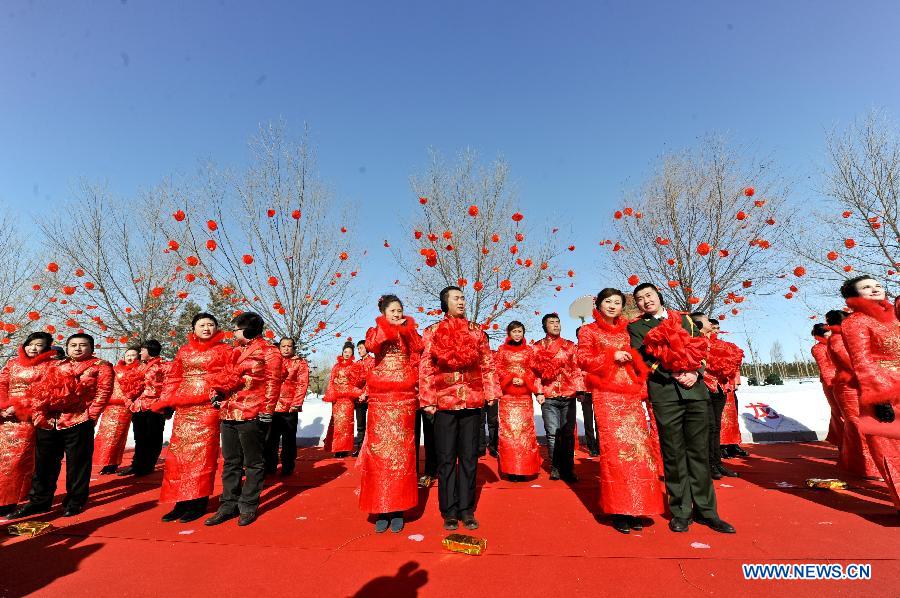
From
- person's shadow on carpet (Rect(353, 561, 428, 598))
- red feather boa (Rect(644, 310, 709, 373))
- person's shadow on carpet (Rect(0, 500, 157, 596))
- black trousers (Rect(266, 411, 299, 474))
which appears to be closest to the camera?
person's shadow on carpet (Rect(353, 561, 428, 598))

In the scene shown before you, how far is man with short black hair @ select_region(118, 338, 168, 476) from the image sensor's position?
20.4 feet

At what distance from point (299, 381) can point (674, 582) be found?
17.4 ft

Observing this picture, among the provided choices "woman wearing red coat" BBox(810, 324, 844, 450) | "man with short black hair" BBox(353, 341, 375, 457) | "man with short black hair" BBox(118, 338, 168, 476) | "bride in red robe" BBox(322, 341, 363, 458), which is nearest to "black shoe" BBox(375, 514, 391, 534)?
"man with short black hair" BBox(353, 341, 375, 457)

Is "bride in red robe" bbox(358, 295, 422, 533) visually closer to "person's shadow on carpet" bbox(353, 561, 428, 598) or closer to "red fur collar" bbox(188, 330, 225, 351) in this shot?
"person's shadow on carpet" bbox(353, 561, 428, 598)

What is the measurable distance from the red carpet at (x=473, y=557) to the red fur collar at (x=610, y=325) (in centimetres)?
156

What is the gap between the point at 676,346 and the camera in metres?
3.10

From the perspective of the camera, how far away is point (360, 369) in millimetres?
7188

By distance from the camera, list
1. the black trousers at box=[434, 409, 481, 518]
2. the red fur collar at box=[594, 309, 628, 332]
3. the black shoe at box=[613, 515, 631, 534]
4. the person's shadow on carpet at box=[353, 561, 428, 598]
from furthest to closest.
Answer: the red fur collar at box=[594, 309, 628, 332] < the black trousers at box=[434, 409, 481, 518] < the black shoe at box=[613, 515, 631, 534] < the person's shadow on carpet at box=[353, 561, 428, 598]

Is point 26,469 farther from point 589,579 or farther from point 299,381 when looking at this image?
point 589,579

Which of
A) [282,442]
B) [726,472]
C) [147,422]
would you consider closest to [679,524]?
[726,472]

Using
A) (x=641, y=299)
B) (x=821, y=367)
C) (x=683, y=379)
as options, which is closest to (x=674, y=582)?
(x=683, y=379)

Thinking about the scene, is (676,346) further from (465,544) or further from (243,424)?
(243,424)

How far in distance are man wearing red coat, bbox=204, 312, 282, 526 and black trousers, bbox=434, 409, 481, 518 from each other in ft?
5.55

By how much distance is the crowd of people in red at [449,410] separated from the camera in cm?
326
